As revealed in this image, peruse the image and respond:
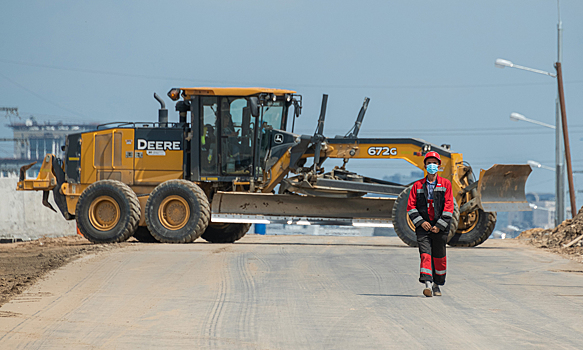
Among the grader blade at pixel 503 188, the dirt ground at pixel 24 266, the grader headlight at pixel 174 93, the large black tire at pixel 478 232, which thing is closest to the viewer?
the dirt ground at pixel 24 266

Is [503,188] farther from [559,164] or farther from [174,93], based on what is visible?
[559,164]

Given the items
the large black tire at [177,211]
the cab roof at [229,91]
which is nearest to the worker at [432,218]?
the large black tire at [177,211]

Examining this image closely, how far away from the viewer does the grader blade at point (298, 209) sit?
17578 millimetres

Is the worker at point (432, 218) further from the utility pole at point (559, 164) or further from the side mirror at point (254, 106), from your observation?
the utility pole at point (559, 164)

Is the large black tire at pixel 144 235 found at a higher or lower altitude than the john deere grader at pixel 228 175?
lower

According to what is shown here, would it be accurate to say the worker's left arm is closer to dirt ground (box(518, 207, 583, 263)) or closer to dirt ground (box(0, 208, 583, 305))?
dirt ground (box(0, 208, 583, 305))

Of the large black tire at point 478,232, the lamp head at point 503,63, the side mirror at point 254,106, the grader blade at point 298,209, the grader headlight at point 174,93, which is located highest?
the lamp head at point 503,63

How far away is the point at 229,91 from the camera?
59.8 ft

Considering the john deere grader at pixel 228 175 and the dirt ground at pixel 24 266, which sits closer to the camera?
the dirt ground at pixel 24 266

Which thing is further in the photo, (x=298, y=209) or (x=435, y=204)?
(x=298, y=209)

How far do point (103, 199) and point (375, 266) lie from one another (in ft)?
27.0

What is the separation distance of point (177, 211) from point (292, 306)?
9544 mm

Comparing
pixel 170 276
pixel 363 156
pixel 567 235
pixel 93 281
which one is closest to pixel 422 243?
pixel 170 276

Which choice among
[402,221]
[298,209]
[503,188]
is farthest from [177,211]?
[503,188]
